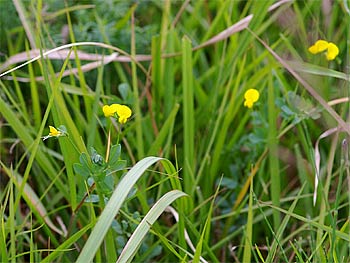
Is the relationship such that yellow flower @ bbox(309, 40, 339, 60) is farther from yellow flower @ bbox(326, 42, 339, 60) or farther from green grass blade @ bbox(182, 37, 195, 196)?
green grass blade @ bbox(182, 37, 195, 196)

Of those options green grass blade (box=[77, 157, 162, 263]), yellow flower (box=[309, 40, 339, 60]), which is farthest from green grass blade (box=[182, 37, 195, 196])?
green grass blade (box=[77, 157, 162, 263])

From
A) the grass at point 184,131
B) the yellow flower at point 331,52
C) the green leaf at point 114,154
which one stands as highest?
the yellow flower at point 331,52

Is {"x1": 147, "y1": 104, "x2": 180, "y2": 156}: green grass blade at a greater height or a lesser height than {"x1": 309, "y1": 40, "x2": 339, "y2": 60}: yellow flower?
lesser

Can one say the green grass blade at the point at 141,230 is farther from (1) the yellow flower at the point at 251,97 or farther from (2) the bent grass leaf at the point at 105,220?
(1) the yellow flower at the point at 251,97

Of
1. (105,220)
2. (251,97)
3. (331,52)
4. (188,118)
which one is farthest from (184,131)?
(105,220)

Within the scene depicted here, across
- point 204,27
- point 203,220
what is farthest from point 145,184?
point 204,27

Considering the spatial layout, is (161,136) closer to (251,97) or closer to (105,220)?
(251,97)

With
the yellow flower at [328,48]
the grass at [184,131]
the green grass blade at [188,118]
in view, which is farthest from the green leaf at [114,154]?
the yellow flower at [328,48]

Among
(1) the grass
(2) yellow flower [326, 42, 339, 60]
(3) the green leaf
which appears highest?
(2) yellow flower [326, 42, 339, 60]
